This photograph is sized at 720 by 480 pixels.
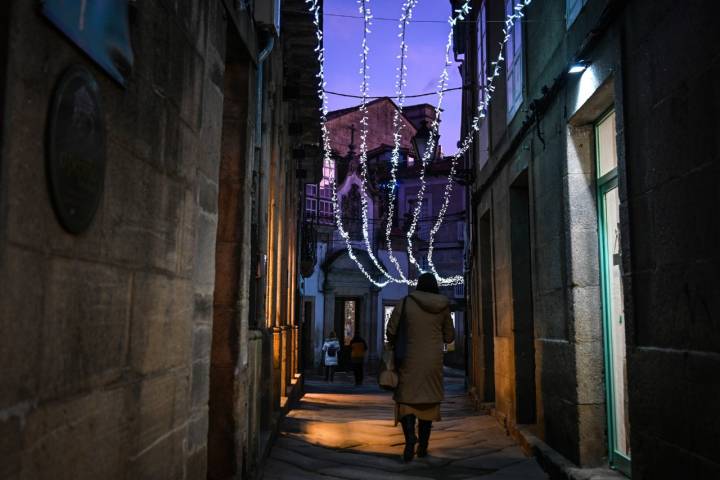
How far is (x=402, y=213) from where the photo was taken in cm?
3459

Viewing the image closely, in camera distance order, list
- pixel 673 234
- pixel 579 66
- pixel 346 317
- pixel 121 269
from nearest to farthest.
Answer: pixel 121 269, pixel 673 234, pixel 579 66, pixel 346 317

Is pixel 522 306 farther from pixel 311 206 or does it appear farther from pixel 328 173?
pixel 328 173

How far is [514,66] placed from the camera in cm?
895

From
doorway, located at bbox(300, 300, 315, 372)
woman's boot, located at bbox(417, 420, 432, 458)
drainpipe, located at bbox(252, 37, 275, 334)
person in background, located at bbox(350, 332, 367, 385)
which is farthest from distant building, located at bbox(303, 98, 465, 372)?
woman's boot, located at bbox(417, 420, 432, 458)

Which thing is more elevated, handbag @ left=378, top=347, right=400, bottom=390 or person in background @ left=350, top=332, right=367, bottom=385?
handbag @ left=378, top=347, right=400, bottom=390

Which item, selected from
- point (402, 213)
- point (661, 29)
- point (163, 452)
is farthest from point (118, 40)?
point (402, 213)

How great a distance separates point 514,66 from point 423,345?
13.5 feet

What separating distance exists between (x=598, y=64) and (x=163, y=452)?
4.04m

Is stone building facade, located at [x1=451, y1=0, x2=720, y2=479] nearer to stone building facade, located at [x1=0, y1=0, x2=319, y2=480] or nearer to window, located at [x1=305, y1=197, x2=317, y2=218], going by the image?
stone building facade, located at [x1=0, y1=0, x2=319, y2=480]

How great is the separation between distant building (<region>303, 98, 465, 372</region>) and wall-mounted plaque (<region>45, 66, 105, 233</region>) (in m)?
22.8

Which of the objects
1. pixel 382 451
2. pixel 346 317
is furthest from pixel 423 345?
pixel 346 317

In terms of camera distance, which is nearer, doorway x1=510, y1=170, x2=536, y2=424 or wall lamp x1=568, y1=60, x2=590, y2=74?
wall lamp x1=568, y1=60, x2=590, y2=74

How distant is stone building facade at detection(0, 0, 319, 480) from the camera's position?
1793 mm

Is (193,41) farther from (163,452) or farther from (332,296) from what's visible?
(332,296)
